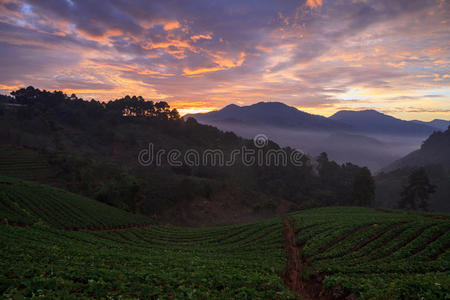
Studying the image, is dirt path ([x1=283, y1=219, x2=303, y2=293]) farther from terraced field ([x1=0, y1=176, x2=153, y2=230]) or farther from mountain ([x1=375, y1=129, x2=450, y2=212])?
mountain ([x1=375, y1=129, x2=450, y2=212])

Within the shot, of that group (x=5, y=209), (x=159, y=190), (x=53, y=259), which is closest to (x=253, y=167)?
(x=159, y=190)

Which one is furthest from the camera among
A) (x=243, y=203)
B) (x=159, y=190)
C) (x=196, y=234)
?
(x=243, y=203)

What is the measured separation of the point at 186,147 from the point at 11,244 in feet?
315

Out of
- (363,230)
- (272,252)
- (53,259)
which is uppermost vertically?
(53,259)

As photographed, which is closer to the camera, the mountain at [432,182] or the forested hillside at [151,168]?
the forested hillside at [151,168]

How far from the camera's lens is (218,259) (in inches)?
730

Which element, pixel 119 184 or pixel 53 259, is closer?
pixel 53 259

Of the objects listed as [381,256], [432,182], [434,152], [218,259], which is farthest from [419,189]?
[434,152]

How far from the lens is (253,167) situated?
105250 mm

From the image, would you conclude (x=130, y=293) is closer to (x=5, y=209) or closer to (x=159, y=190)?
(x=5, y=209)

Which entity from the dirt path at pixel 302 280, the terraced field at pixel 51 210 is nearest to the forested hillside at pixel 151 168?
the terraced field at pixel 51 210

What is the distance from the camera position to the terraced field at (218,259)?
9.54m

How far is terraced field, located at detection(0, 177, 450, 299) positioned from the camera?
9539 mm

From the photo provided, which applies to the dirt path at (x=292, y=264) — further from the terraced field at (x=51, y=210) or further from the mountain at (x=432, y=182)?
the mountain at (x=432, y=182)
